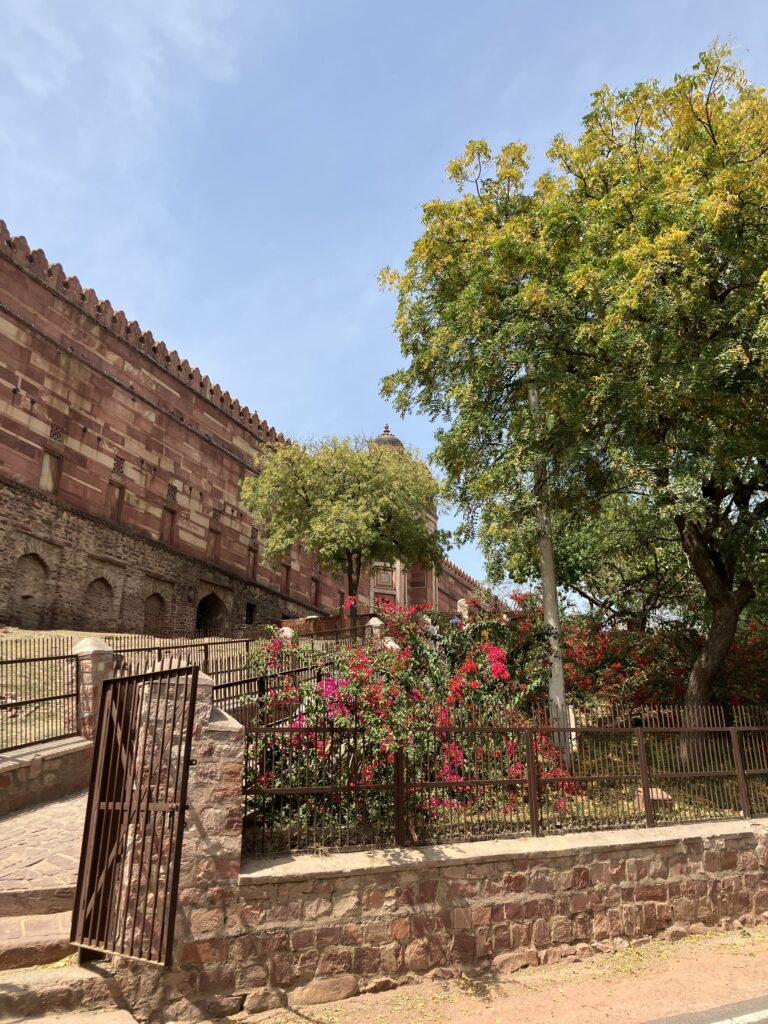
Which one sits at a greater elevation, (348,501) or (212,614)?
Answer: (348,501)

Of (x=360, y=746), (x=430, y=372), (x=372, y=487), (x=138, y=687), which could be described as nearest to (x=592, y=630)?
(x=430, y=372)

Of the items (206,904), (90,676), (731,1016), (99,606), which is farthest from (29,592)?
(731,1016)

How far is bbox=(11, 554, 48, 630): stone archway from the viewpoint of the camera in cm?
1992

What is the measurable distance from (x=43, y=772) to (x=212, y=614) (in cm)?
2085

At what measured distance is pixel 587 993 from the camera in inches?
250

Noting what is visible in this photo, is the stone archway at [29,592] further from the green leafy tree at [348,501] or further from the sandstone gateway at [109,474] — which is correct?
the green leafy tree at [348,501]

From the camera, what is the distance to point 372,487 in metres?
24.5

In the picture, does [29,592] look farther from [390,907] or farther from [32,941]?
[390,907]

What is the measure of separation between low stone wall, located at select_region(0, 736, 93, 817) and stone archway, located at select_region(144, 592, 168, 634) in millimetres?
16466

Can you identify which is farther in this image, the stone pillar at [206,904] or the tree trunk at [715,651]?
the tree trunk at [715,651]

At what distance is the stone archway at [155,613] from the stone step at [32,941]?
1991 centimetres

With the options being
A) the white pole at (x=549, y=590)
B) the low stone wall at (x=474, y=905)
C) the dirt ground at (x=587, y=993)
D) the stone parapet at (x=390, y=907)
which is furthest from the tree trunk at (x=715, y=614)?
the dirt ground at (x=587, y=993)

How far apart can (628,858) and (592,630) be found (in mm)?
9936

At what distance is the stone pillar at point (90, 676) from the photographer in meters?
9.28
